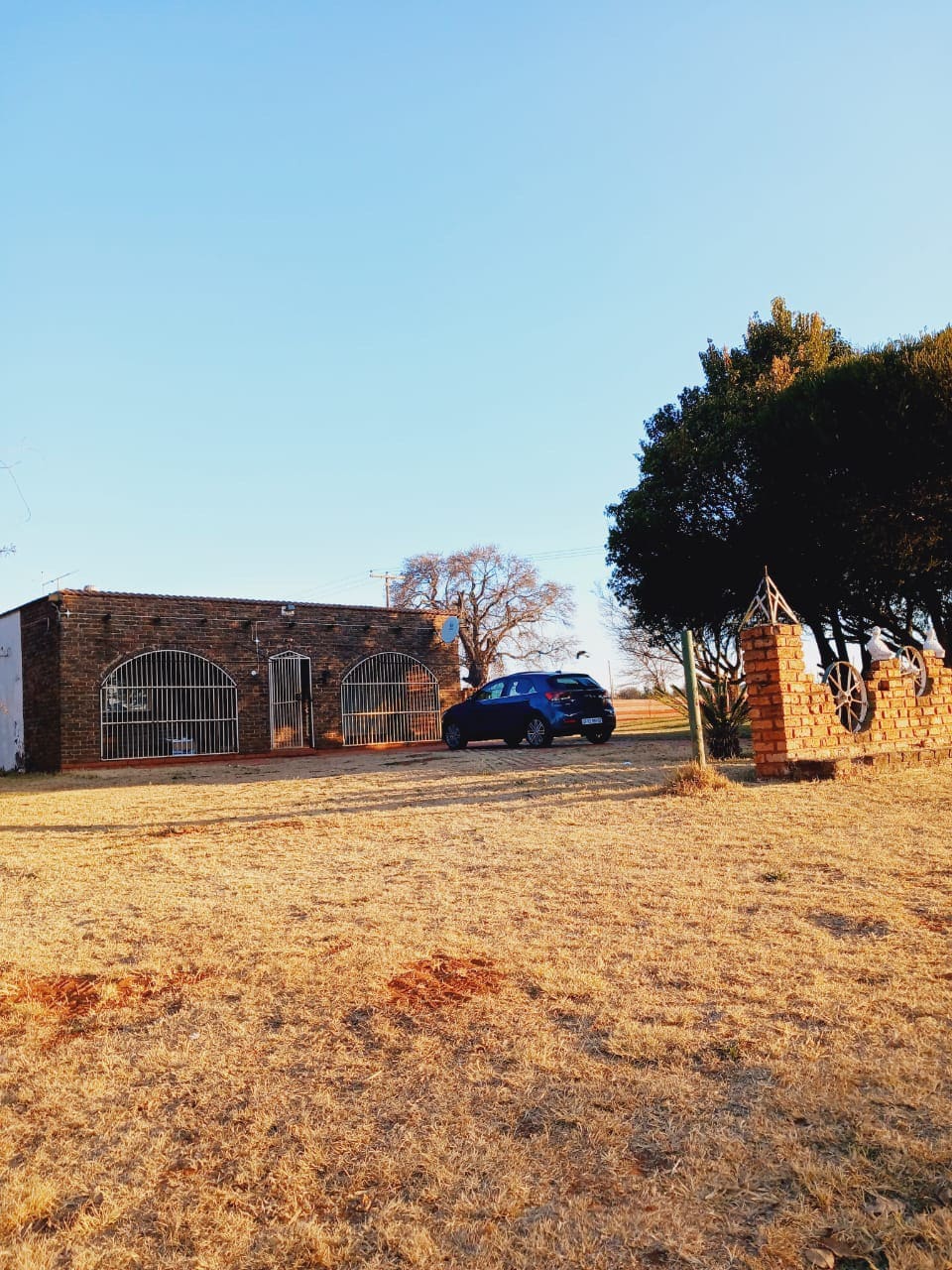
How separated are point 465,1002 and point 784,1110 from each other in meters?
1.22

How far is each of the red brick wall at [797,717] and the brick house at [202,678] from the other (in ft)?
50.5

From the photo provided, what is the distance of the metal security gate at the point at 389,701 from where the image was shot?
2398cm

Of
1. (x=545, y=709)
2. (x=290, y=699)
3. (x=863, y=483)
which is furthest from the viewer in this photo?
(x=290, y=699)

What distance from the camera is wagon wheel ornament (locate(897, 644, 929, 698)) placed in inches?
397

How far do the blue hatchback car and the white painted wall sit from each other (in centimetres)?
Answer: 1171

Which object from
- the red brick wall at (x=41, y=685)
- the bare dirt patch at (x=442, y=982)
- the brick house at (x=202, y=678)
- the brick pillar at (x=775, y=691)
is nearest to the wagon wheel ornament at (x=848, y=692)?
the brick pillar at (x=775, y=691)

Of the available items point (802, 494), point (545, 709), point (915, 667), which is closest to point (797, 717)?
point (915, 667)

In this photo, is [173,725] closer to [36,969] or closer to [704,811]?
[704,811]

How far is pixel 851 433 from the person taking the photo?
56.3ft

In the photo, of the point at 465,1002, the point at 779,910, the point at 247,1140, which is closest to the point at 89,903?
the point at 465,1002

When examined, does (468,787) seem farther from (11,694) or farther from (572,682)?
(11,694)

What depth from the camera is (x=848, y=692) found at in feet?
30.8

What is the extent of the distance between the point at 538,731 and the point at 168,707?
31.9 feet

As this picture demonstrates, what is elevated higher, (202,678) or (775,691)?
(202,678)
